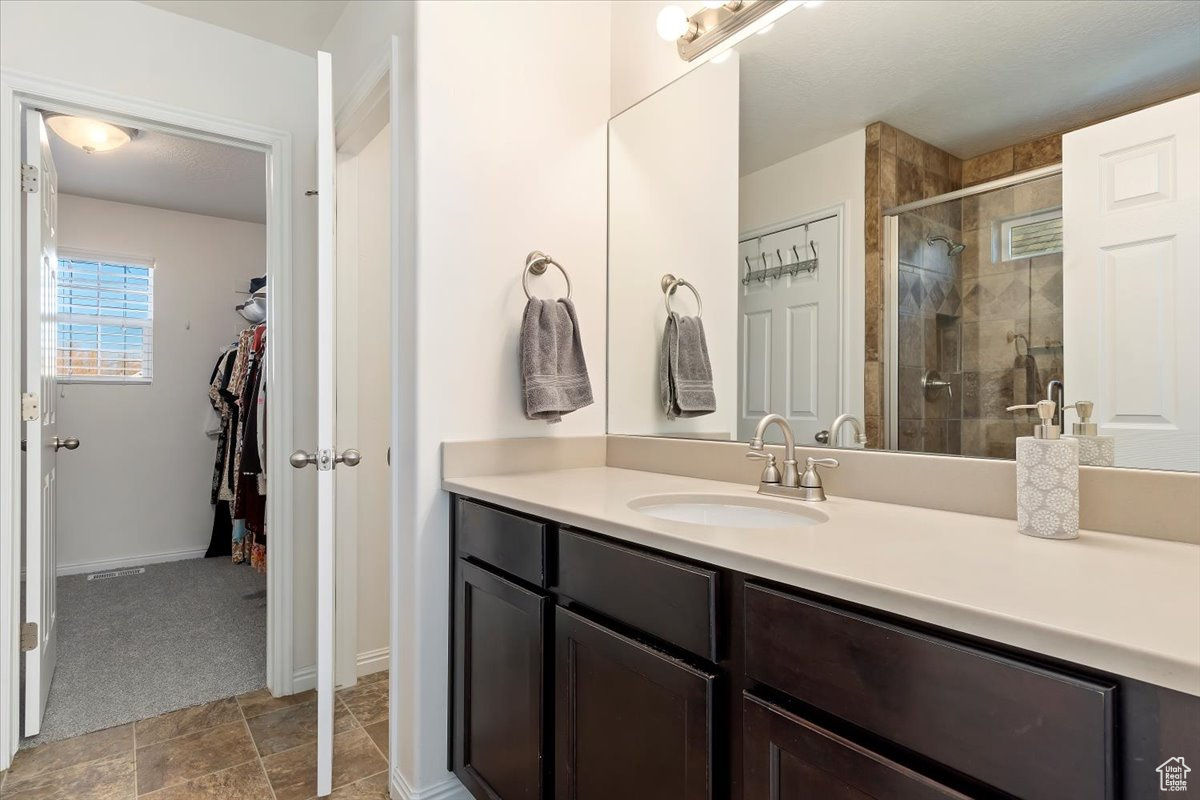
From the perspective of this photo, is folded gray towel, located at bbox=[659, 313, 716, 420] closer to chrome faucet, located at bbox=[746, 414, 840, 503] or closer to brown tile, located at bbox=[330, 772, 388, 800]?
chrome faucet, located at bbox=[746, 414, 840, 503]

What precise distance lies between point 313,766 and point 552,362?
1413mm

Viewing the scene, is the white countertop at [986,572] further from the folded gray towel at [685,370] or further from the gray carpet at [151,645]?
the gray carpet at [151,645]

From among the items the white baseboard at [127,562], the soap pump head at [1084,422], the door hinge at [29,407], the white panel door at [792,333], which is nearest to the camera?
the soap pump head at [1084,422]

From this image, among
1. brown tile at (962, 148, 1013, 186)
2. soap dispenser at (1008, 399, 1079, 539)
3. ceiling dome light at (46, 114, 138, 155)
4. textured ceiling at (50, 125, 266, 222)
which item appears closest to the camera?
soap dispenser at (1008, 399, 1079, 539)

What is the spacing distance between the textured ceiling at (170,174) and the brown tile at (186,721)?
236cm

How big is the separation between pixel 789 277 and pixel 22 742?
2.69 meters

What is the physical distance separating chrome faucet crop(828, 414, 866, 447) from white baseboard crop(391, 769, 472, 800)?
1290 millimetres

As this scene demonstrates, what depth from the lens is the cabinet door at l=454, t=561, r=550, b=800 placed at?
1.28 m

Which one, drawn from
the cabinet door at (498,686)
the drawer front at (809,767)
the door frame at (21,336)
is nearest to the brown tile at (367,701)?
the door frame at (21,336)

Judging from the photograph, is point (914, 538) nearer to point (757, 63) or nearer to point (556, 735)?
point (556, 735)

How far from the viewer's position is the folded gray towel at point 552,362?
1711 millimetres

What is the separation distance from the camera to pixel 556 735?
123cm

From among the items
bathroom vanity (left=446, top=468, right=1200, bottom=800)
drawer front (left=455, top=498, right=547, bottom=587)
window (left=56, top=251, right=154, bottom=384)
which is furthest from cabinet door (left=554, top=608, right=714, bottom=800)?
window (left=56, top=251, right=154, bottom=384)

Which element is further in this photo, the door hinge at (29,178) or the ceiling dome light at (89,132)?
the ceiling dome light at (89,132)
